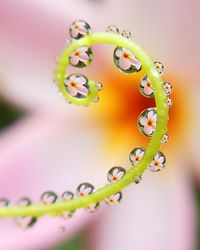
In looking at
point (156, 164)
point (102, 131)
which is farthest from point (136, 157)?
point (102, 131)

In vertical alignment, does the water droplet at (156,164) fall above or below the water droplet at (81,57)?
below

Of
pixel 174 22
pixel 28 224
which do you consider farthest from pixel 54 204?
pixel 174 22

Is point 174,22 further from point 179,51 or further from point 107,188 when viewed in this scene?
point 107,188

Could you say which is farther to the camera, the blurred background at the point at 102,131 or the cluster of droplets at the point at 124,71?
the blurred background at the point at 102,131

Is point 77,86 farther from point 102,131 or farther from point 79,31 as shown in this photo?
point 102,131

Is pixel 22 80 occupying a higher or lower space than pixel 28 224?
higher

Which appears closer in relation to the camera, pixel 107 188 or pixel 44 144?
pixel 107 188
